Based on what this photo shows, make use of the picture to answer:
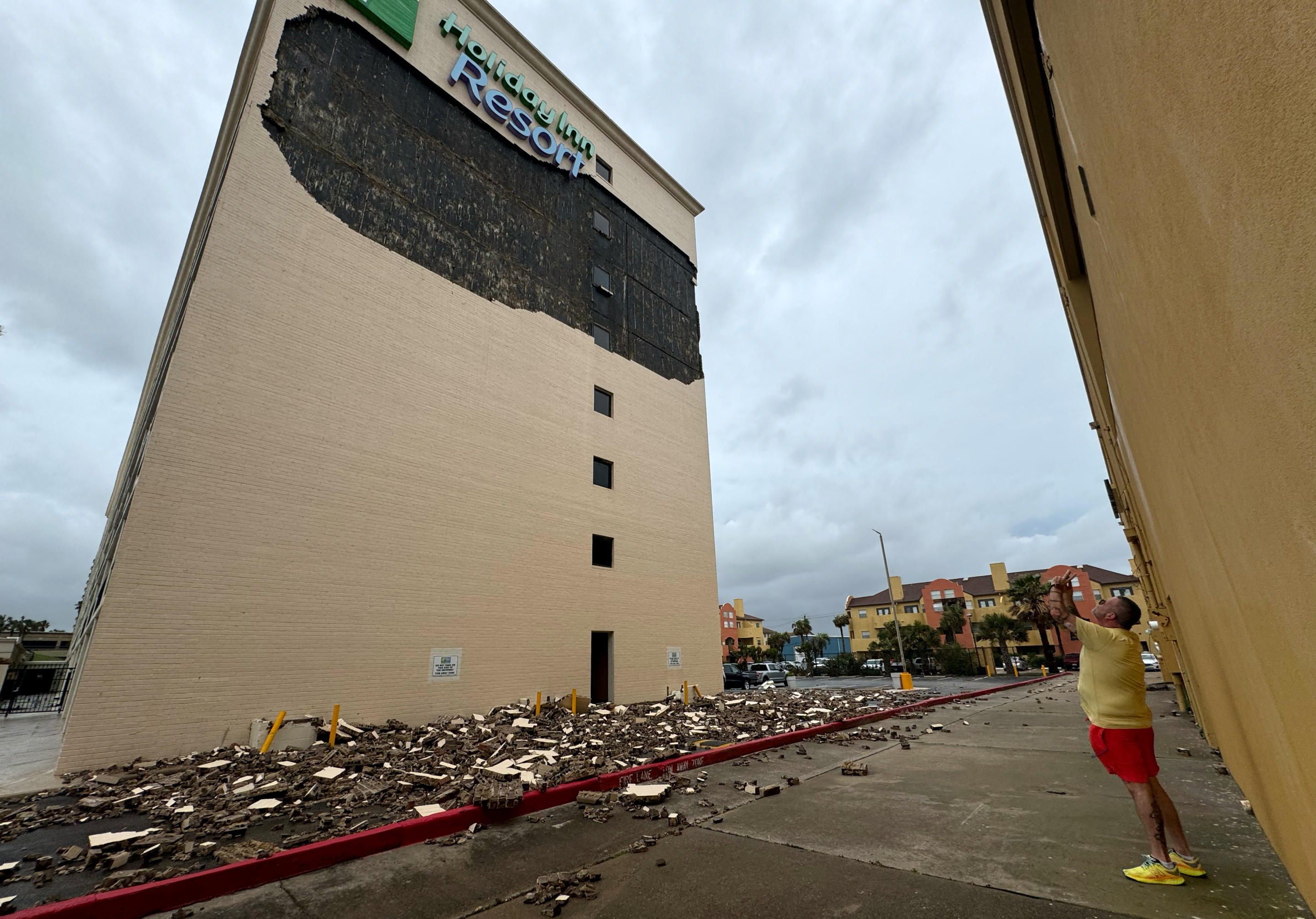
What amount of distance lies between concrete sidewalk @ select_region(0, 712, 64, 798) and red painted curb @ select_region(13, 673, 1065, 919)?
603 cm

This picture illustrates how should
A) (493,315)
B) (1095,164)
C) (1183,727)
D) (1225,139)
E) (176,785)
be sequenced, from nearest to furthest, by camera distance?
(1225,139)
(1095,164)
(176,785)
(1183,727)
(493,315)

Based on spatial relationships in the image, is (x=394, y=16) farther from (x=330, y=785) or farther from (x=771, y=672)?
(x=771, y=672)

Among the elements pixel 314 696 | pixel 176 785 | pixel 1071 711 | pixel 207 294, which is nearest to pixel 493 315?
pixel 207 294

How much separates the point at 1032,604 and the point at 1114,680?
54.8 meters

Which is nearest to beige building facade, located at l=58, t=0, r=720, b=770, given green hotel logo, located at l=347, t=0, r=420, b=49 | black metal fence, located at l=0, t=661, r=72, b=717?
green hotel logo, located at l=347, t=0, r=420, b=49

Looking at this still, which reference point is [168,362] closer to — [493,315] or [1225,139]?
[493,315]

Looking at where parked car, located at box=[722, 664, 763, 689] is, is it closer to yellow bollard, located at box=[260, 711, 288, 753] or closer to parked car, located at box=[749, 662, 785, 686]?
parked car, located at box=[749, 662, 785, 686]

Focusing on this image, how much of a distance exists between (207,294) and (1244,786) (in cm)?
1803

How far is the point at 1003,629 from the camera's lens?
2034 inches

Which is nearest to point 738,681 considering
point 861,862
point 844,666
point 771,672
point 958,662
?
point 771,672

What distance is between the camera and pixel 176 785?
816 cm

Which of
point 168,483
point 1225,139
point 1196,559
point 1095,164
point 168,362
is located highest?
point 168,362

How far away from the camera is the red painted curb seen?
4355 millimetres

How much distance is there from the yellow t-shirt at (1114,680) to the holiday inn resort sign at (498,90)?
2242 cm
